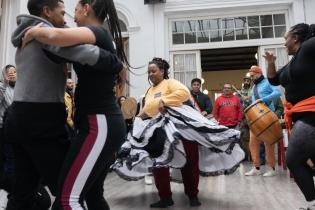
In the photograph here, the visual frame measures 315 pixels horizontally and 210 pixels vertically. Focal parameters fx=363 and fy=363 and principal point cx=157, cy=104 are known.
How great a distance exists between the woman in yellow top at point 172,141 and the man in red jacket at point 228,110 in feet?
11.7

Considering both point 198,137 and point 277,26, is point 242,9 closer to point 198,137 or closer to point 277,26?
point 277,26

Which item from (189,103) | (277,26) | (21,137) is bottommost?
(21,137)

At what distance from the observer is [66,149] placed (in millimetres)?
1618

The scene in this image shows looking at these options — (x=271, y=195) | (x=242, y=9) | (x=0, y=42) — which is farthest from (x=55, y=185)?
(x=242, y=9)

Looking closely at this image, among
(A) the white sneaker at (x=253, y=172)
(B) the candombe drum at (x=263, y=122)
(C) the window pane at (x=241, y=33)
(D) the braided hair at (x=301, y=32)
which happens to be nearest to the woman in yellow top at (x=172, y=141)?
(D) the braided hair at (x=301, y=32)

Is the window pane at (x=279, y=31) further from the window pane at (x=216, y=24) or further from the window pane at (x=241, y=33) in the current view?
the window pane at (x=216, y=24)

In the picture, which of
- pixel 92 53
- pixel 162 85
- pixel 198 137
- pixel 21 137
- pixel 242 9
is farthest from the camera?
pixel 242 9

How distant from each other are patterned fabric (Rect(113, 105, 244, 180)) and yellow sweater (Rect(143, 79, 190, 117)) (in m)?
0.07

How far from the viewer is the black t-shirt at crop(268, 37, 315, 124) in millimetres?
2465

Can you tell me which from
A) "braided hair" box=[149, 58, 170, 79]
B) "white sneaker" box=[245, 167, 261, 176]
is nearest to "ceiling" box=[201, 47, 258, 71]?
"white sneaker" box=[245, 167, 261, 176]

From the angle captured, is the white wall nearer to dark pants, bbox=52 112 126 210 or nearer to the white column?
the white column

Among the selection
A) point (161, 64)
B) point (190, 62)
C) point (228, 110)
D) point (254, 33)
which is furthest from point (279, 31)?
point (161, 64)

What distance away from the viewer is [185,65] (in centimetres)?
862

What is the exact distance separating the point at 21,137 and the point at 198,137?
1942mm
